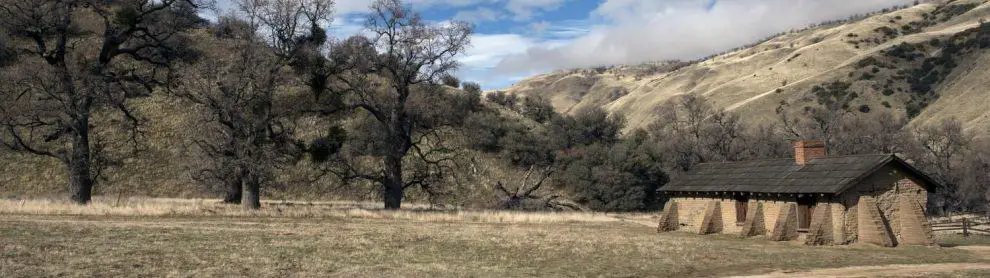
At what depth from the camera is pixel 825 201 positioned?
26.6 metres

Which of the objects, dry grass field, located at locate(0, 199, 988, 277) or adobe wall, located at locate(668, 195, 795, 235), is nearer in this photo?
dry grass field, located at locate(0, 199, 988, 277)

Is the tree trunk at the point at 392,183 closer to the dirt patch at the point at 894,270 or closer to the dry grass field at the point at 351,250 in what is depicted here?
the dry grass field at the point at 351,250

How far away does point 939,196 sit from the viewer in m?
52.1

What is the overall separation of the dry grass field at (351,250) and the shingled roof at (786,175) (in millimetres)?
2429

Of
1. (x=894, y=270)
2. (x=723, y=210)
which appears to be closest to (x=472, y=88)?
(x=723, y=210)

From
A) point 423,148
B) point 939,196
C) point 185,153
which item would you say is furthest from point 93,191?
point 939,196

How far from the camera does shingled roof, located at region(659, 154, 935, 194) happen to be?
1037 inches

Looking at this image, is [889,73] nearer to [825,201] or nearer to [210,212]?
[825,201]

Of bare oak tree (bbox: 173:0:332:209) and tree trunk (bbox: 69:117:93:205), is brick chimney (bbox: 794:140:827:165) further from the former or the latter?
tree trunk (bbox: 69:117:93:205)

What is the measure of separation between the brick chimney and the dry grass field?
451cm

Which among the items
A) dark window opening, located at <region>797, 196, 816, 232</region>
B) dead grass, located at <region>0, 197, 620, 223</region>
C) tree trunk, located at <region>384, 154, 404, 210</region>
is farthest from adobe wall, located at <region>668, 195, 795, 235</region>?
tree trunk, located at <region>384, 154, 404, 210</region>

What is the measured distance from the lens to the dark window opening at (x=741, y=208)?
102 ft

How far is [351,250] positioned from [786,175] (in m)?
18.6

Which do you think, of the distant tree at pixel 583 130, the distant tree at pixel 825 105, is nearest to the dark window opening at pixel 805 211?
the distant tree at pixel 583 130
